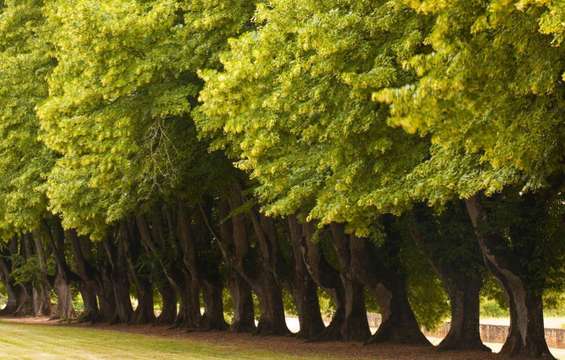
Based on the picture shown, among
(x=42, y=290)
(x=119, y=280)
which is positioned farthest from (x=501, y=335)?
(x=42, y=290)

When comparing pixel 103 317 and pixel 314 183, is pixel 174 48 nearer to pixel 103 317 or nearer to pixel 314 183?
pixel 314 183

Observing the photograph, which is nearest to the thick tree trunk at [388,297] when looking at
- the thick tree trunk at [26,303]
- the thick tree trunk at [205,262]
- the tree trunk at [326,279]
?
the tree trunk at [326,279]

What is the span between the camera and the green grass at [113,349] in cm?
2641

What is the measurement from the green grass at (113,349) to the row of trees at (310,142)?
3604 mm

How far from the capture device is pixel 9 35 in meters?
39.2

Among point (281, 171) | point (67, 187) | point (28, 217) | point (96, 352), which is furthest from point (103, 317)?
point (281, 171)

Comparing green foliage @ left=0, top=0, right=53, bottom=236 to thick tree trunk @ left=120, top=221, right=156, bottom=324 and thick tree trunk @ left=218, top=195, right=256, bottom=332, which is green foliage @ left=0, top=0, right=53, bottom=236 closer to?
thick tree trunk @ left=218, top=195, right=256, bottom=332

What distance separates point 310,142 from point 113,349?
30.9 feet

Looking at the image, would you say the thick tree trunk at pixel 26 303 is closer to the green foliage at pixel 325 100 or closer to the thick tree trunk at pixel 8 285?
the thick tree trunk at pixel 8 285

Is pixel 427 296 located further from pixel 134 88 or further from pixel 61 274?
pixel 61 274

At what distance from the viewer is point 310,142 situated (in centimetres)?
2383

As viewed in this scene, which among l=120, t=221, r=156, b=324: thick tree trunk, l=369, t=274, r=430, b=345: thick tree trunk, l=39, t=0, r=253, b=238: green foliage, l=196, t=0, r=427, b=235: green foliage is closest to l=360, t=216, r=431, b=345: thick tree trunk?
l=369, t=274, r=430, b=345: thick tree trunk

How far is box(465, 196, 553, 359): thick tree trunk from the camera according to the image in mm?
26625

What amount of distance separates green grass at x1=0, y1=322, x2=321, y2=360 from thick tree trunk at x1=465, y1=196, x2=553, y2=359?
548cm
